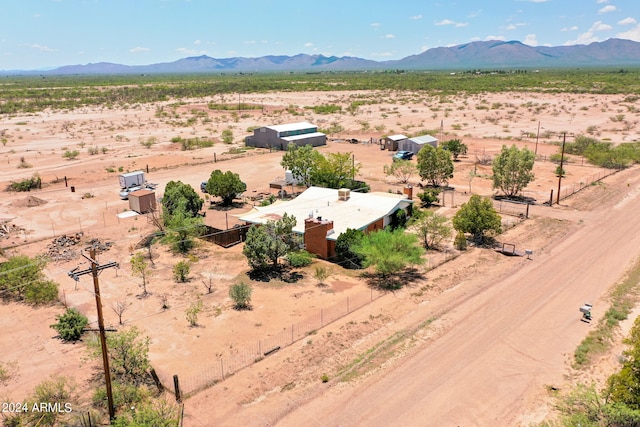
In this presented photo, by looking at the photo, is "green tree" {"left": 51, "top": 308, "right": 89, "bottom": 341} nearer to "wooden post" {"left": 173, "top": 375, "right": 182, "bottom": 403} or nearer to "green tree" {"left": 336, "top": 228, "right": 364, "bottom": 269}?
"wooden post" {"left": 173, "top": 375, "right": 182, "bottom": 403}

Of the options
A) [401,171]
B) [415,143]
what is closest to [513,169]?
[401,171]

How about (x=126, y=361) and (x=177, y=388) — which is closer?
(x=177, y=388)

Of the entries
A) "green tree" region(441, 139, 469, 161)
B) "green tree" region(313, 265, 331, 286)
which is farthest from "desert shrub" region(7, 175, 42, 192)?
"green tree" region(441, 139, 469, 161)

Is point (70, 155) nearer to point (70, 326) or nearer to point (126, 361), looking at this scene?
point (70, 326)

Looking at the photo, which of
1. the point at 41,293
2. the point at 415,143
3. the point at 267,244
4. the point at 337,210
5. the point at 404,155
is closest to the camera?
the point at 41,293

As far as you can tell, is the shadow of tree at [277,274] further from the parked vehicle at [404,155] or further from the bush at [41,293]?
the parked vehicle at [404,155]

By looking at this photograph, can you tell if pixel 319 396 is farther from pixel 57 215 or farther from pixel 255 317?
pixel 57 215

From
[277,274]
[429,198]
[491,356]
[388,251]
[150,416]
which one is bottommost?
[491,356]
